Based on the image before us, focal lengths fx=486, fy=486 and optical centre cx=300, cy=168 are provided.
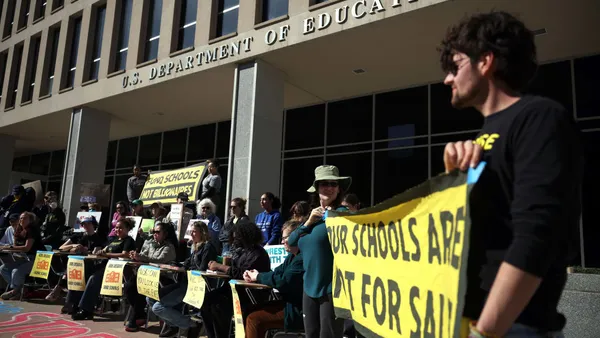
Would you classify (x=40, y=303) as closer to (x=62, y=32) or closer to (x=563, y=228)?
(x=563, y=228)

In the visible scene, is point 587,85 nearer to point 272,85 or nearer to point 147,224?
point 272,85

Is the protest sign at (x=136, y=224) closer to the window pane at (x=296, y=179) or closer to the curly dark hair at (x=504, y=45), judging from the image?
the window pane at (x=296, y=179)

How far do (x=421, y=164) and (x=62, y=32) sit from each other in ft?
45.9

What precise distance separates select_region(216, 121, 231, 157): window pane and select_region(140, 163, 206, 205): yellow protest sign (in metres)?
5.32

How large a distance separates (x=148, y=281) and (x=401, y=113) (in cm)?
809

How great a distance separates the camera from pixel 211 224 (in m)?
8.88

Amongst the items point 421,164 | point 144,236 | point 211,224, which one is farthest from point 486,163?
point 421,164

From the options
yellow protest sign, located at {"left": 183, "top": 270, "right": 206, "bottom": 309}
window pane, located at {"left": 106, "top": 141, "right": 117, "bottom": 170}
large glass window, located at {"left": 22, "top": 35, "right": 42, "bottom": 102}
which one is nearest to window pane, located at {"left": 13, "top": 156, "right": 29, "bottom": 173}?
window pane, located at {"left": 106, "top": 141, "right": 117, "bottom": 170}

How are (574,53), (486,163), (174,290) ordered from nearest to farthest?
(486,163) → (174,290) → (574,53)

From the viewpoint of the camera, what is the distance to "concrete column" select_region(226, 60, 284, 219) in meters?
10.5

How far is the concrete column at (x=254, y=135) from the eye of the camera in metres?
10.5

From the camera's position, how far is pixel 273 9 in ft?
36.7

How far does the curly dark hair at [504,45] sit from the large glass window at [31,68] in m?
20.6

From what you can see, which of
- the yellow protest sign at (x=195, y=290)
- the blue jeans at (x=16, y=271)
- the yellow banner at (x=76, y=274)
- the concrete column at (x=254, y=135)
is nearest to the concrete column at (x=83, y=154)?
the blue jeans at (x=16, y=271)
